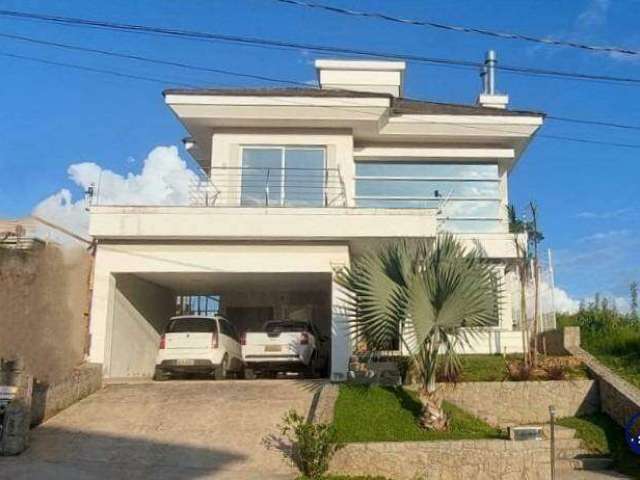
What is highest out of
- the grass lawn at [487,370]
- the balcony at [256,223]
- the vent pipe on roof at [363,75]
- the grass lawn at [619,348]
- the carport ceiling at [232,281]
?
the vent pipe on roof at [363,75]

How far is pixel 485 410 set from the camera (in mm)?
13203

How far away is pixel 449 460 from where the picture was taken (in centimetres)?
1036

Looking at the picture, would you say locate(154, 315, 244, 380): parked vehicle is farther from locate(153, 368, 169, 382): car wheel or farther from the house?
the house

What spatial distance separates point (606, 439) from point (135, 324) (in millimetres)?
12084

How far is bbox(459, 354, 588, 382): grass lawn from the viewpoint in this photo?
1393cm

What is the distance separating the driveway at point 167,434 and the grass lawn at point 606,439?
16.4 feet

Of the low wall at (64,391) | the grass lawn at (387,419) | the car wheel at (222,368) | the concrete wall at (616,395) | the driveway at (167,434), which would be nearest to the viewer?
the driveway at (167,434)

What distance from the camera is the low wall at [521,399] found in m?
13.2

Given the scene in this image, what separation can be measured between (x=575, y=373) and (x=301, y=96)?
33.7 ft

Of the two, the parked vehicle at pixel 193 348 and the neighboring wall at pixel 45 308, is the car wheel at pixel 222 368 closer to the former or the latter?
the parked vehicle at pixel 193 348

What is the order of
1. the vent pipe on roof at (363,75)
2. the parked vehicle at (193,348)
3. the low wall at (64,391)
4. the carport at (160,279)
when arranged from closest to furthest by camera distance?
1. the low wall at (64,391)
2. the parked vehicle at (193,348)
3. the carport at (160,279)
4. the vent pipe on roof at (363,75)

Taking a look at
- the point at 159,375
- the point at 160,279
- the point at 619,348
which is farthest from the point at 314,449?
the point at 160,279

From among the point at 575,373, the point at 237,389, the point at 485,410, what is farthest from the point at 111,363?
the point at 575,373

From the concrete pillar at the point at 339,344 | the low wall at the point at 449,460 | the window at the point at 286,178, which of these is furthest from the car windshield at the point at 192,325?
the low wall at the point at 449,460
